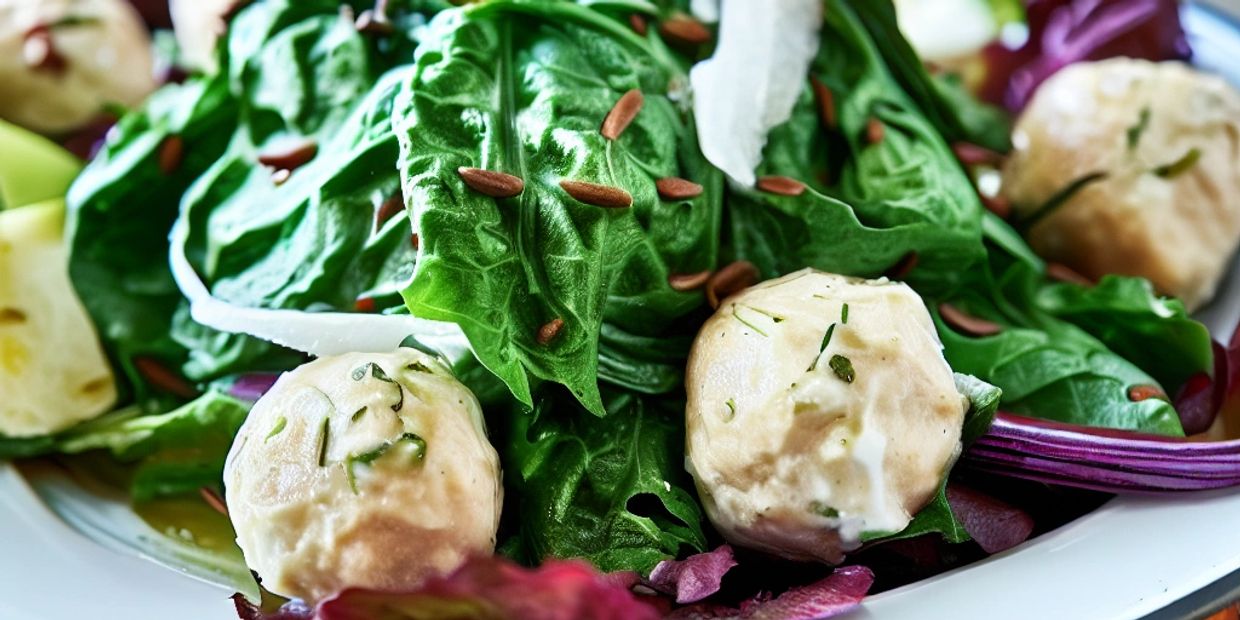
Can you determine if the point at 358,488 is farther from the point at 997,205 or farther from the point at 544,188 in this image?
the point at 997,205

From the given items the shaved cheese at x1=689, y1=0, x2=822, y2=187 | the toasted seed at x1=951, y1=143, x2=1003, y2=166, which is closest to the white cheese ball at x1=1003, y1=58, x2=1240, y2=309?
the toasted seed at x1=951, y1=143, x2=1003, y2=166

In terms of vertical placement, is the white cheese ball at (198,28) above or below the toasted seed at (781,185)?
below

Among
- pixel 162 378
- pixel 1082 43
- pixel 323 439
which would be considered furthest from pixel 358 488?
pixel 1082 43

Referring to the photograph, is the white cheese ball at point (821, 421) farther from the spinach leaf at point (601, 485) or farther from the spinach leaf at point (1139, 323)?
the spinach leaf at point (1139, 323)

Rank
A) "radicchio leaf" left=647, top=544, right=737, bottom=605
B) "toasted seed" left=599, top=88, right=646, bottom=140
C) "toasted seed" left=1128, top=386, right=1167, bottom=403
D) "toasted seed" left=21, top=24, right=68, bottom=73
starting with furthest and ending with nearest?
"toasted seed" left=21, top=24, right=68, bottom=73 → "toasted seed" left=1128, top=386, right=1167, bottom=403 → "toasted seed" left=599, top=88, right=646, bottom=140 → "radicchio leaf" left=647, top=544, right=737, bottom=605

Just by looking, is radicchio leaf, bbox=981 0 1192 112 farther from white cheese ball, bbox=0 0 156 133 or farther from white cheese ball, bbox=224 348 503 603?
white cheese ball, bbox=0 0 156 133

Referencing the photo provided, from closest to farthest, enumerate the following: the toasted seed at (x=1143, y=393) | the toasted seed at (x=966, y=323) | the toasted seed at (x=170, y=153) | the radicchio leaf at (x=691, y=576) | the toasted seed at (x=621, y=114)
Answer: the radicchio leaf at (x=691, y=576) → the toasted seed at (x=621, y=114) → the toasted seed at (x=1143, y=393) → the toasted seed at (x=966, y=323) → the toasted seed at (x=170, y=153)

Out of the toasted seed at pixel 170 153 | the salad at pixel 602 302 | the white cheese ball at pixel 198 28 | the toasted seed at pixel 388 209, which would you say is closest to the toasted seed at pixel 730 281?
the salad at pixel 602 302
